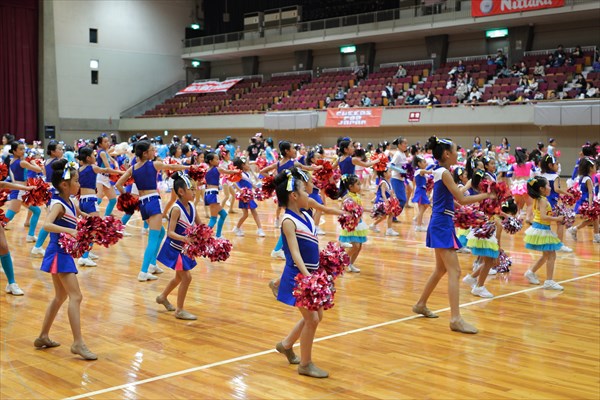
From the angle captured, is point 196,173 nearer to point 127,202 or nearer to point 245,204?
point 127,202

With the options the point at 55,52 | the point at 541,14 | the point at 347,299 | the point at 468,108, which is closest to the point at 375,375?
the point at 347,299

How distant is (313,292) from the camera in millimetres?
4379

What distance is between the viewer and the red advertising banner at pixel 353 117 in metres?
27.6

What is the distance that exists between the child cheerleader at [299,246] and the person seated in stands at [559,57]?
22.6m

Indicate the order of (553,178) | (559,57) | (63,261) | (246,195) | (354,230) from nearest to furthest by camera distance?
(63,261) → (354,230) → (553,178) → (246,195) → (559,57)

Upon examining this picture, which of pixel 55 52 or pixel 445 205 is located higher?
pixel 55 52

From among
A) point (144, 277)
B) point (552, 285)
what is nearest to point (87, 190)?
point (144, 277)

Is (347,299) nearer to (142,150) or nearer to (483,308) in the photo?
(483,308)

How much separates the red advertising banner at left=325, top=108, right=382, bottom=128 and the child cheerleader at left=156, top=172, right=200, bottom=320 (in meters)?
21.5

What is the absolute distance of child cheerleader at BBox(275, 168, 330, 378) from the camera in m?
4.66

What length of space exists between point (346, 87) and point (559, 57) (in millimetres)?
9659

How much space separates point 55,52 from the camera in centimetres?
3472

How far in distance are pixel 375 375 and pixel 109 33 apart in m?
35.2

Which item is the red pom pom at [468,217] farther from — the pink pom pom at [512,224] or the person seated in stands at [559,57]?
the person seated in stands at [559,57]
